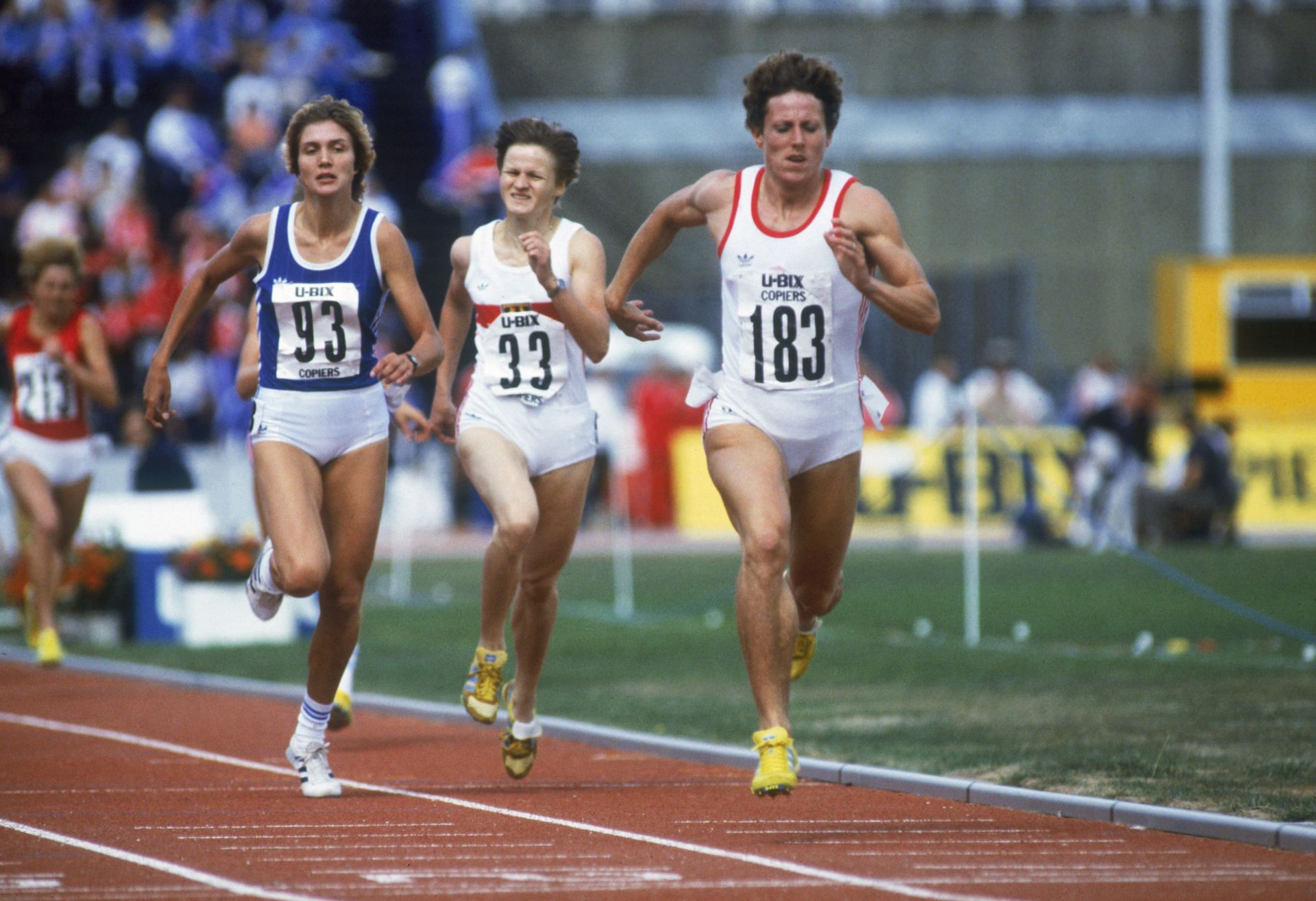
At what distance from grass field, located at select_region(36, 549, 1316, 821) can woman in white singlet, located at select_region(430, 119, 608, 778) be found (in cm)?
157

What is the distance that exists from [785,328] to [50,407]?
7.35 m

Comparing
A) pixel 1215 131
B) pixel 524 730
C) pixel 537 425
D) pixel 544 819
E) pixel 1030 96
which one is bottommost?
pixel 544 819

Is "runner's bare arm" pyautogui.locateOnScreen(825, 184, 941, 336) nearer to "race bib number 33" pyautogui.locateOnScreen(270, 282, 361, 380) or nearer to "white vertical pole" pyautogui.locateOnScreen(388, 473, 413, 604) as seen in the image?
"race bib number 33" pyautogui.locateOnScreen(270, 282, 361, 380)

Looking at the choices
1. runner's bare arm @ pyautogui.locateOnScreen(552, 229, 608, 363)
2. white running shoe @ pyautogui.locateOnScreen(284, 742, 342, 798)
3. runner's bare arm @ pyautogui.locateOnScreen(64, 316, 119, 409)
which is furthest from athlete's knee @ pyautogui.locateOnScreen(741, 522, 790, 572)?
runner's bare arm @ pyautogui.locateOnScreen(64, 316, 119, 409)

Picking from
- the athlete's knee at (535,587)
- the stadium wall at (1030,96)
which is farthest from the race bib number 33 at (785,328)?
the stadium wall at (1030,96)

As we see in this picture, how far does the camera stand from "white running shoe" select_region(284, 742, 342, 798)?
29.0ft

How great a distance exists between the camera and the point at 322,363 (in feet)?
28.6

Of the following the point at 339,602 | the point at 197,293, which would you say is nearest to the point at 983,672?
the point at 339,602

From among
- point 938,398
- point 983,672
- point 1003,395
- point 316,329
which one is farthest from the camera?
point 938,398

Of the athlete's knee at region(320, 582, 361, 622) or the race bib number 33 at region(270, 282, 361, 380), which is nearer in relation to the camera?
the race bib number 33 at region(270, 282, 361, 380)

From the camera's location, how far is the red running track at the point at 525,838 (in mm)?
6684

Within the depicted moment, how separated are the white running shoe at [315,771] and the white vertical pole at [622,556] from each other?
9.81 metres

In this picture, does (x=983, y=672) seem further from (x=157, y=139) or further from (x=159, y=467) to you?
(x=157, y=139)

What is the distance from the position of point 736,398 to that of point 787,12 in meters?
34.0
